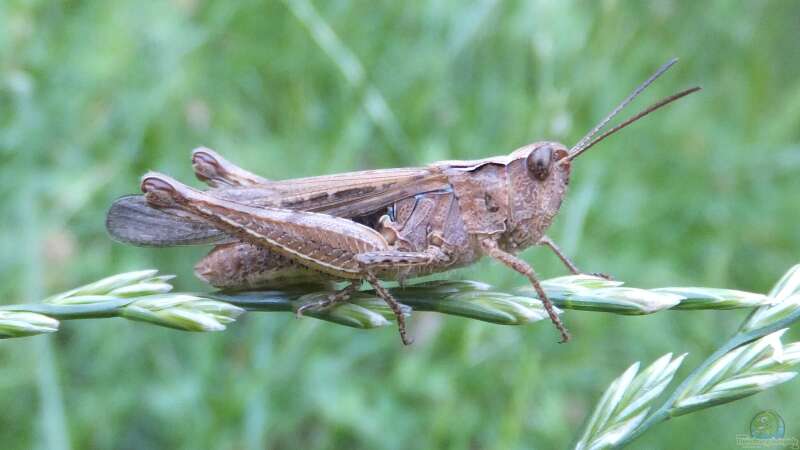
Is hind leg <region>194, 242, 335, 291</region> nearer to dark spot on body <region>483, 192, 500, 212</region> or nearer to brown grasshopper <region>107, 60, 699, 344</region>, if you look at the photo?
brown grasshopper <region>107, 60, 699, 344</region>

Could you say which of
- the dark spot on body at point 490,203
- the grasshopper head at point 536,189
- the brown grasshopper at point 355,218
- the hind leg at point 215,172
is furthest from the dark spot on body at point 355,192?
the grasshopper head at point 536,189

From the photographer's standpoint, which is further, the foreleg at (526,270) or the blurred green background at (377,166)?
the blurred green background at (377,166)

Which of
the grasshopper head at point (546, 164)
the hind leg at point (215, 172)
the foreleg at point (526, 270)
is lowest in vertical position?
the foreleg at point (526, 270)

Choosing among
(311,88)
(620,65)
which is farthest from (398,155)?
(620,65)

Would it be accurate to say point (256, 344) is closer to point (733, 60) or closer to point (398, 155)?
point (398, 155)

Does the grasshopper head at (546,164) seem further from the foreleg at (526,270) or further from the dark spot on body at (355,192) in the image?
the dark spot on body at (355,192)

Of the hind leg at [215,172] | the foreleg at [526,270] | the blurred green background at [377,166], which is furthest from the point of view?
the blurred green background at [377,166]
